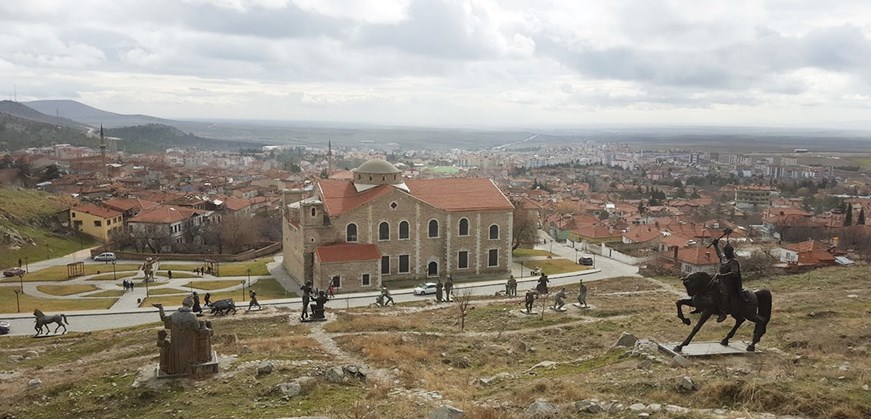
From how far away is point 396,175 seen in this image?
50.0 metres

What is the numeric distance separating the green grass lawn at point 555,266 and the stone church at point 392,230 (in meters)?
3.26

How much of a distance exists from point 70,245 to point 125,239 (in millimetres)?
6161

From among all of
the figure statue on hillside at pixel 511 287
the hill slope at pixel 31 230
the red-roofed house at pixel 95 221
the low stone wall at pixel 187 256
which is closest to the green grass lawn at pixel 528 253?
the figure statue on hillside at pixel 511 287

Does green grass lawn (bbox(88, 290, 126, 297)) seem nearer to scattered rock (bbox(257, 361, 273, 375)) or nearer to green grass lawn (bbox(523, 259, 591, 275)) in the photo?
scattered rock (bbox(257, 361, 273, 375))

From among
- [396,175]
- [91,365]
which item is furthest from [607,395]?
[396,175]

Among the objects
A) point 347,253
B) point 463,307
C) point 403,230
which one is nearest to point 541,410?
point 463,307

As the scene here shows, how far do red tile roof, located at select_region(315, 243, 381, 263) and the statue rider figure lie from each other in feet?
97.5

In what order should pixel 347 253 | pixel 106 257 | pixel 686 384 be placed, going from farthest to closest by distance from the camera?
1. pixel 106 257
2. pixel 347 253
3. pixel 686 384

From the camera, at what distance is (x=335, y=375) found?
1572 centimetres

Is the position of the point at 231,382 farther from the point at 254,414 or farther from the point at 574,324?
the point at 574,324

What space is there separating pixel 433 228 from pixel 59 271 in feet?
92.4

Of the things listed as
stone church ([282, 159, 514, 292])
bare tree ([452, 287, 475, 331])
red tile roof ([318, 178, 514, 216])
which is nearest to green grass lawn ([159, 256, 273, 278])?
stone church ([282, 159, 514, 292])

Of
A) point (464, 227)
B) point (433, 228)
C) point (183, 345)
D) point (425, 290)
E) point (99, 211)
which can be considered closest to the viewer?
point (183, 345)

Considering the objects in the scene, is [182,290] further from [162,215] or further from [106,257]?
[162,215]
